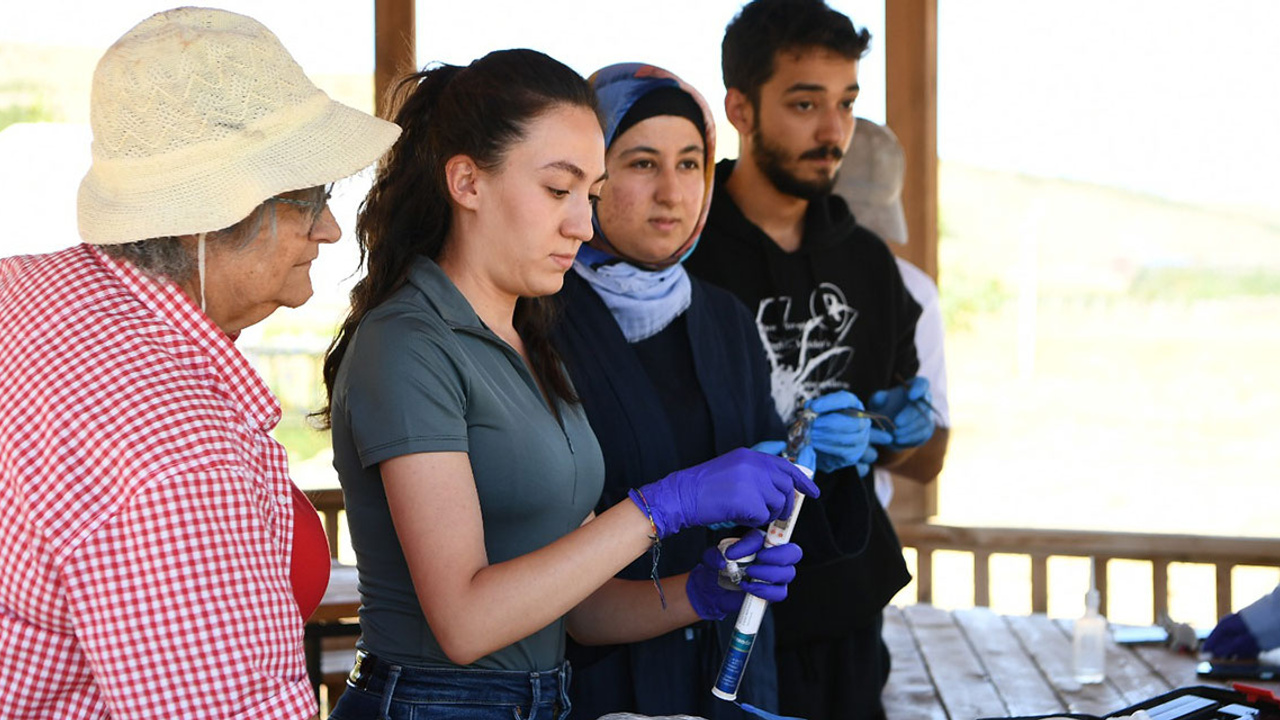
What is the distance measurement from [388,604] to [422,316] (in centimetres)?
34

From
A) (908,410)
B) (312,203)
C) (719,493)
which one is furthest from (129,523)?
(908,410)

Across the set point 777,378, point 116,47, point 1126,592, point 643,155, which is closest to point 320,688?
point 777,378

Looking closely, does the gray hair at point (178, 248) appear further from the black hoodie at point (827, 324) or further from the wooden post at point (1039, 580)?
the wooden post at point (1039, 580)

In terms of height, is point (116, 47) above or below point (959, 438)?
above

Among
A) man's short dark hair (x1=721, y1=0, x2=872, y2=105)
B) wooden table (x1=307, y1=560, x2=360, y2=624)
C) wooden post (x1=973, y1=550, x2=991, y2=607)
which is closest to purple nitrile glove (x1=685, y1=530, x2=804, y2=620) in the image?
man's short dark hair (x1=721, y1=0, x2=872, y2=105)

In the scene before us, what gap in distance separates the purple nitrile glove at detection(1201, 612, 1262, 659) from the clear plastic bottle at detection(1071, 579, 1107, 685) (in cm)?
27

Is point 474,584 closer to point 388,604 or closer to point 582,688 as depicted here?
point 388,604

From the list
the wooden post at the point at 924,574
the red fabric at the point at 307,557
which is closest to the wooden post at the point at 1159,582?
the wooden post at the point at 924,574

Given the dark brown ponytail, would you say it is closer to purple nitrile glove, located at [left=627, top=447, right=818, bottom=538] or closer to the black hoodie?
purple nitrile glove, located at [left=627, top=447, right=818, bottom=538]

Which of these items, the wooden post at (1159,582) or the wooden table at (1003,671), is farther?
the wooden post at (1159,582)

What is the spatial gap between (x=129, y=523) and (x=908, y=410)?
1.71 m

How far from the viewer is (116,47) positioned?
48.8 inches

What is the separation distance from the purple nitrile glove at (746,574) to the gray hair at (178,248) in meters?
0.73

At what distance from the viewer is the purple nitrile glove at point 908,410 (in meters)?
2.50
